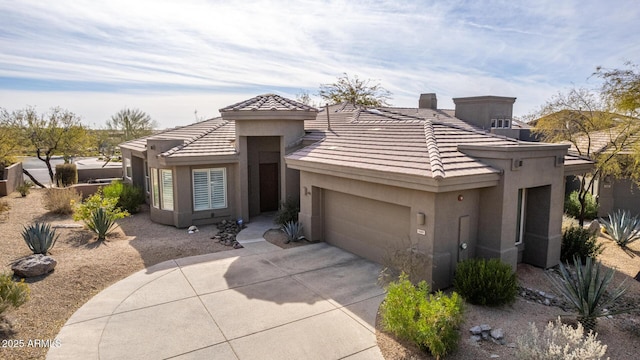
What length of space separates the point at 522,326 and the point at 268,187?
1364 cm

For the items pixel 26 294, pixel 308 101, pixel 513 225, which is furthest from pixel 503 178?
pixel 308 101

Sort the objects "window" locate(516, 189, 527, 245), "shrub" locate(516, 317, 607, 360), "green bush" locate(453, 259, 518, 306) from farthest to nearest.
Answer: "window" locate(516, 189, 527, 245)
"green bush" locate(453, 259, 518, 306)
"shrub" locate(516, 317, 607, 360)

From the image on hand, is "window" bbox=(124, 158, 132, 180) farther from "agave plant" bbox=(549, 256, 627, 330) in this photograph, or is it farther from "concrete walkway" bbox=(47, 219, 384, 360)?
"agave plant" bbox=(549, 256, 627, 330)

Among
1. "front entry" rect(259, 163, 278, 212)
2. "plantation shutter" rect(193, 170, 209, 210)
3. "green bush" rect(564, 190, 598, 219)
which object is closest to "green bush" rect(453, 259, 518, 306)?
"plantation shutter" rect(193, 170, 209, 210)

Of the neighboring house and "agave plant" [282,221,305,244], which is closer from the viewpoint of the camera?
the neighboring house

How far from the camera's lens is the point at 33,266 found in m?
10.3

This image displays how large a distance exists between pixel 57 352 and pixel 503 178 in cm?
1079

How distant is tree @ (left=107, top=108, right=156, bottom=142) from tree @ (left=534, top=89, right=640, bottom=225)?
4992cm

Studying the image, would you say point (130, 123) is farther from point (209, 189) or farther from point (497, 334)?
point (497, 334)

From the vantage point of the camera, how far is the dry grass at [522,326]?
24.0 ft

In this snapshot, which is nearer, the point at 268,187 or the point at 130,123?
the point at 268,187

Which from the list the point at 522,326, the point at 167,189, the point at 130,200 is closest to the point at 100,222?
the point at 167,189

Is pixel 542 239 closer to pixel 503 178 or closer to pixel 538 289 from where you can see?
pixel 538 289

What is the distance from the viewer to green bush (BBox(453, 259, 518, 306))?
915 cm
